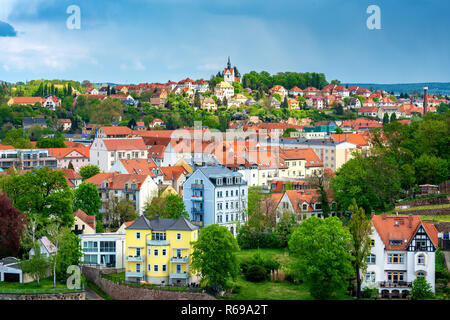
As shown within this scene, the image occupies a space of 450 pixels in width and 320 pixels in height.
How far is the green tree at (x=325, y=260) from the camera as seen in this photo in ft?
115

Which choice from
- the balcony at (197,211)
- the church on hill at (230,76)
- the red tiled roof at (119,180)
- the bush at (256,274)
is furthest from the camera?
the church on hill at (230,76)

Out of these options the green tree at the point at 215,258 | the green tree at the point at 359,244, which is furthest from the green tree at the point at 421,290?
the green tree at the point at 215,258

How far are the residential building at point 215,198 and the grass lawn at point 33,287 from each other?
12.3 m

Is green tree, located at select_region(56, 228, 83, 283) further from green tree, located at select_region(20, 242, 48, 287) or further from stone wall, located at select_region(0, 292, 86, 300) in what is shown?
stone wall, located at select_region(0, 292, 86, 300)

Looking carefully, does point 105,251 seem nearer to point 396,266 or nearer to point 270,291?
point 270,291

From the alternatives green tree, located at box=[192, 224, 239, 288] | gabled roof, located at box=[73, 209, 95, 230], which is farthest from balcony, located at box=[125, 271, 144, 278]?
gabled roof, located at box=[73, 209, 95, 230]

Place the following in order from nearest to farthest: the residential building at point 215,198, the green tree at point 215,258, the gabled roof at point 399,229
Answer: the green tree at point 215,258
the gabled roof at point 399,229
the residential building at point 215,198

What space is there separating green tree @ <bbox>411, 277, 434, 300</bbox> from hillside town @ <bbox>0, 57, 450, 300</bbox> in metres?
0.07

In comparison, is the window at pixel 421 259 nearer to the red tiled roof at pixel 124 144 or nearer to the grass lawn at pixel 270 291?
the grass lawn at pixel 270 291

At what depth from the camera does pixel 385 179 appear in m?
52.9

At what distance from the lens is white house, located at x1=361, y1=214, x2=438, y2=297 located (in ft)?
120

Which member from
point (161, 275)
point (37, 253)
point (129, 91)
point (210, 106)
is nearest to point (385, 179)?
point (161, 275)

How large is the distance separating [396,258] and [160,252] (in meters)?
12.2

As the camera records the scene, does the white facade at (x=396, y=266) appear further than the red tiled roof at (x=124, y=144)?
No
